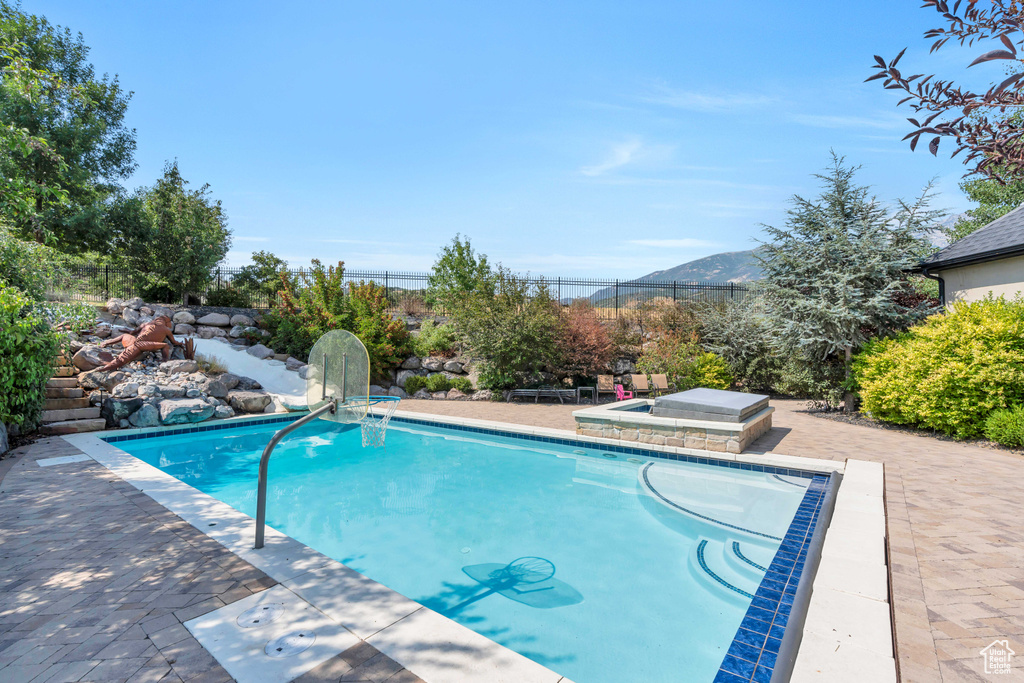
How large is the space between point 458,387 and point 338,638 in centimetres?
1128

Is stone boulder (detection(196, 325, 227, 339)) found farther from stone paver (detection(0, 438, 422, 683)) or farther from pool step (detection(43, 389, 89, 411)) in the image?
stone paver (detection(0, 438, 422, 683))

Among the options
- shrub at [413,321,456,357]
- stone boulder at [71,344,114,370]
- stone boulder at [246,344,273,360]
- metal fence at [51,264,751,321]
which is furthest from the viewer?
metal fence at [51,264,751,321]

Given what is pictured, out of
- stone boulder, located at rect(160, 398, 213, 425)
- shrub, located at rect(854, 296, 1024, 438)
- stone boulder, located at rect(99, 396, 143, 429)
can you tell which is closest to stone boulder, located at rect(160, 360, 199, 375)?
stone boulder, located at rect(160, 398, 213, 425)

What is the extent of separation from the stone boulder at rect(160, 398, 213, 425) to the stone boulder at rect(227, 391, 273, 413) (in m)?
0.77

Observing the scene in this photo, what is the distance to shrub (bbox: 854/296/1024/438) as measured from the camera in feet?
22.0

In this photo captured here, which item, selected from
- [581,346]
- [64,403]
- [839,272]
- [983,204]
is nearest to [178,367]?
[64,403]

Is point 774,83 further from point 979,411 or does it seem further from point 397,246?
point 397,246

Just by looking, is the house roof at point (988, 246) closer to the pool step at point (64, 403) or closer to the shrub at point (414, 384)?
the shrub at point (414, 384)

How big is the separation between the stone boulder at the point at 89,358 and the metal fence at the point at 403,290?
6.18 metres

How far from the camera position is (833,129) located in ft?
30.4

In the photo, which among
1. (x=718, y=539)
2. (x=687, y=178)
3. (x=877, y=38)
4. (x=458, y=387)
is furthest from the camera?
(x=458, y=387)

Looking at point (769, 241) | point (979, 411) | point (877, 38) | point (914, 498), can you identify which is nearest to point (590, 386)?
point (769, 241)

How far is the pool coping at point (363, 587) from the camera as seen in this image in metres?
2.16

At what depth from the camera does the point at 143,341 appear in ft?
34.6
